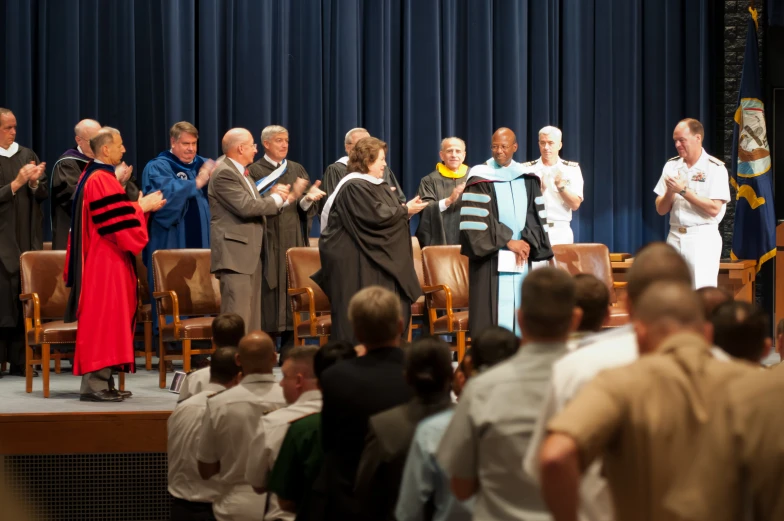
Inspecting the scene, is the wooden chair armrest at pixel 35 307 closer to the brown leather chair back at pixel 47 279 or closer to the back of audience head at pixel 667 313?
the brown leather chair back at pixel 47 279

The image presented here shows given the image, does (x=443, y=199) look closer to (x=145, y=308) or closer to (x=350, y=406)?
(x=145, y=308)

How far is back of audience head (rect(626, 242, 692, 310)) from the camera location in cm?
264

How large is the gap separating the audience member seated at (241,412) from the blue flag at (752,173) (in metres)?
6.48

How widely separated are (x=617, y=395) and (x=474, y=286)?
5.60 meters

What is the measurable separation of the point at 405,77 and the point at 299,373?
7.33m

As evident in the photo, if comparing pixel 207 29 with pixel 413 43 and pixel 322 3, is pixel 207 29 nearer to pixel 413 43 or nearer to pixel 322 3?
pixel 322 3

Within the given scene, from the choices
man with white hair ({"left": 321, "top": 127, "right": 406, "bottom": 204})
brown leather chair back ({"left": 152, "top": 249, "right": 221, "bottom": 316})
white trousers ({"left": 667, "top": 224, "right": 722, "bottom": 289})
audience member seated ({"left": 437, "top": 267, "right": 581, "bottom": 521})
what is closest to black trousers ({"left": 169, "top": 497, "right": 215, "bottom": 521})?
audience member seated ({"left": 437, "top": 267, "right": 581, "bottom": 521})

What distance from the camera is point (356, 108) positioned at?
1046cm

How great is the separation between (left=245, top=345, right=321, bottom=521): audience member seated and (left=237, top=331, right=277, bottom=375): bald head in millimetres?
220

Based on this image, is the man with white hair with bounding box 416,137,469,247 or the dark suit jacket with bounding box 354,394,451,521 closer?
the dark suit jacket with bounding box 354,394,451,521

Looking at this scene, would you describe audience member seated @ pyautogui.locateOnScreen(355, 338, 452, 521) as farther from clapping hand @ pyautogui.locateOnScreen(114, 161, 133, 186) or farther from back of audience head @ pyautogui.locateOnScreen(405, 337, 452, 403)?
clapping hand @ pyautogui.locateOnScreen(114, 161, 133, 186)

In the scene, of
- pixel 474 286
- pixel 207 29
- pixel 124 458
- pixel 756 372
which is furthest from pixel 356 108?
pixel 756 372

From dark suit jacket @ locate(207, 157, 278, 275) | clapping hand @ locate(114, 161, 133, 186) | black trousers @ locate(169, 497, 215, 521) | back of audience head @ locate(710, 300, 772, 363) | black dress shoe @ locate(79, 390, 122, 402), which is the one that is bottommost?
black trousers @ locate(169, 497, 215, 521)

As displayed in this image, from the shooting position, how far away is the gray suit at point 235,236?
7582 millimetres
